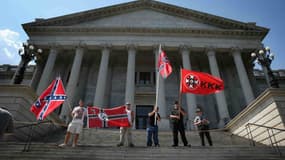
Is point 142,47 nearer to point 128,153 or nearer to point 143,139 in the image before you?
point 143,139

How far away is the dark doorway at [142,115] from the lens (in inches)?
879

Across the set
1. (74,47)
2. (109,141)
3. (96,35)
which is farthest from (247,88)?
(74,47)

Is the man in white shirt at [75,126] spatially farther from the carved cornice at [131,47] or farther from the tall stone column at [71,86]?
the carved cornice at [131,47]

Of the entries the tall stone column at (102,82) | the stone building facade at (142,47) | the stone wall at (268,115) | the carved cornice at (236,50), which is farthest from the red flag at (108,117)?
the carved cornice at (236,50)

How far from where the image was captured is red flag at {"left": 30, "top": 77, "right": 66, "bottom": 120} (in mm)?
9547

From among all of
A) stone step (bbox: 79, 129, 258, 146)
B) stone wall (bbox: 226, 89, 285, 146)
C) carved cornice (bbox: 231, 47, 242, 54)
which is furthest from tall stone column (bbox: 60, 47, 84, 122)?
carved cornice (bbox: 231, 47, 242, 54)

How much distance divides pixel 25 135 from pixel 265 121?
12.3m

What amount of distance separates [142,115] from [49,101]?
46.8 ft

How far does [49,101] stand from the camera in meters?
9.88

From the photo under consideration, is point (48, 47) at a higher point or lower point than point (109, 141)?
higher

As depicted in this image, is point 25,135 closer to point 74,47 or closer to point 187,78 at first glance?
point 187,78

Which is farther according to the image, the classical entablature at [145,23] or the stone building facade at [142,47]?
the classical entablature at [145,23]

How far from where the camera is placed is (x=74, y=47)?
23.2 meters

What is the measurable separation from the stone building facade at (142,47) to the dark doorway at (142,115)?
0.11 meters
